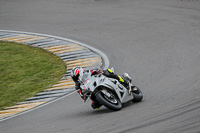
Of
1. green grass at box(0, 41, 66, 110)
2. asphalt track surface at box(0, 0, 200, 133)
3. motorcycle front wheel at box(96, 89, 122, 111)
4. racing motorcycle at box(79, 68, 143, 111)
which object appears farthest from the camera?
green grass at box(0, 41, 66, 110)

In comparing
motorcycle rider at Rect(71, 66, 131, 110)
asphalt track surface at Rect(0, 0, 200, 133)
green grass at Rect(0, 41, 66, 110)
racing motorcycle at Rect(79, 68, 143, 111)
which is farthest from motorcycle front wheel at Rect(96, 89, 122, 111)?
green grass at Rect(0, 41, 66, 110)

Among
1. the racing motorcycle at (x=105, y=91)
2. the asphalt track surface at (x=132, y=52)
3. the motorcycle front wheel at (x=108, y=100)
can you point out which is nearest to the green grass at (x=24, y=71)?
the asphalt track surface at (x=132, y=52)

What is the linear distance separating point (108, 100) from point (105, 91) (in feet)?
0.77

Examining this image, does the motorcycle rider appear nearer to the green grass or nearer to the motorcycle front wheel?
the motorcycle front wheel

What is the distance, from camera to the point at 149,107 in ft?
28.8

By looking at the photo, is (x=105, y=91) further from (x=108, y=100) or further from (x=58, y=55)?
(x=58, y=55)

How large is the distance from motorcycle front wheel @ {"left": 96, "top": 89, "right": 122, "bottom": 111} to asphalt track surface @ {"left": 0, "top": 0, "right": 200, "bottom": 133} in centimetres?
22

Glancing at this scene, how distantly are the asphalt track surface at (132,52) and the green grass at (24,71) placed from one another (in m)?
1.79

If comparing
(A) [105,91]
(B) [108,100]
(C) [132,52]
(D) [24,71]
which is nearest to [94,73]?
(A) [105,91]

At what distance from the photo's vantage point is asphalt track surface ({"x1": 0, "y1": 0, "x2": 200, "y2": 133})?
26.1 feet

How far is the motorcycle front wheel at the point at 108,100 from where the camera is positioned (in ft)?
27.9

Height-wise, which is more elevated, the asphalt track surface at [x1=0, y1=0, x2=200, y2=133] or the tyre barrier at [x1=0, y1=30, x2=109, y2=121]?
the asphalt track surface at [x1=0, y1=0, x2=200, y2=133]

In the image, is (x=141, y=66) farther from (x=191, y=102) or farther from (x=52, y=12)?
(x=52, y=12)

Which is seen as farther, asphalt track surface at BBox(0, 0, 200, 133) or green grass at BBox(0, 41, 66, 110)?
green grass at BBox(0, 41, 66, 110)
